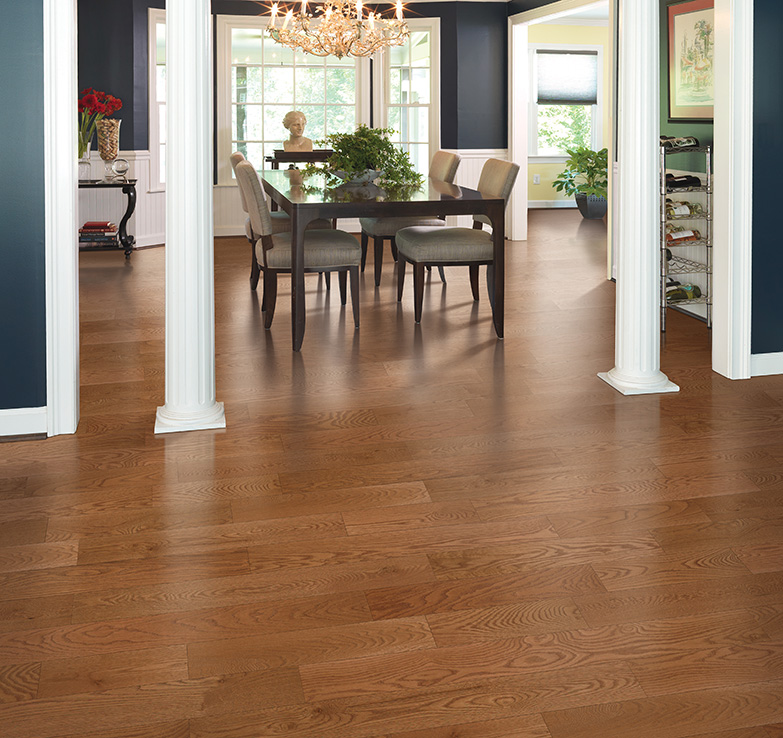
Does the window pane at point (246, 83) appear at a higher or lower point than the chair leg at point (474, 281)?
higher

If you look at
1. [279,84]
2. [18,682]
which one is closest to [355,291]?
[18,682]

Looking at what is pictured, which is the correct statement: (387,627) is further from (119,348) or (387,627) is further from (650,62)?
(119,348)

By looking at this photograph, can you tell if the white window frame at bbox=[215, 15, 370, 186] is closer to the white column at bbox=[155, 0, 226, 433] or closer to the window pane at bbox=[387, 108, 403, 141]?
the window pane at bbox=[387, 108, 403, 141]

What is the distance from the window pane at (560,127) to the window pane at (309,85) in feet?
12.1

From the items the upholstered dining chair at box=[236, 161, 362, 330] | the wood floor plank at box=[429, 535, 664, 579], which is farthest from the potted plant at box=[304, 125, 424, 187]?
the wood floor plank at box=[429, 535, 664, 579]

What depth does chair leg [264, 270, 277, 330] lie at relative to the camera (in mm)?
5734

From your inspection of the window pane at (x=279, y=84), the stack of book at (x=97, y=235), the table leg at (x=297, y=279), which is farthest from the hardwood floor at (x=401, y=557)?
the window pane at (x=279, y=84)

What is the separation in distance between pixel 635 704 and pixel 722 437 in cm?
193

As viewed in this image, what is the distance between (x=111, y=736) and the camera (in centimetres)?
195

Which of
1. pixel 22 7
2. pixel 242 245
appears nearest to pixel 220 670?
pixel 22 7

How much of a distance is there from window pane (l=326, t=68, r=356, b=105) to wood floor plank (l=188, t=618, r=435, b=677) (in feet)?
27.8

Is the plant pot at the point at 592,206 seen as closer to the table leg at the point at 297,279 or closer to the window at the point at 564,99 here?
the window at the point at 564,99

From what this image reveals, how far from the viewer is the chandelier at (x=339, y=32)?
22.5 ft

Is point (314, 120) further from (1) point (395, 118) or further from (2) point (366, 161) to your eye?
(2) point (366, 161)
